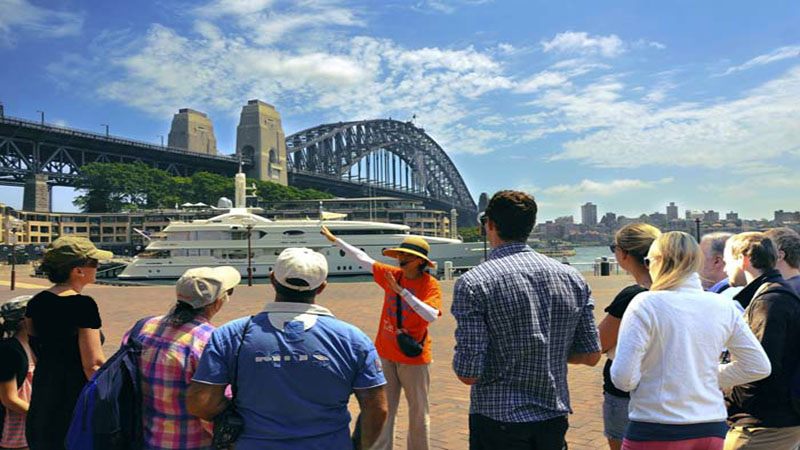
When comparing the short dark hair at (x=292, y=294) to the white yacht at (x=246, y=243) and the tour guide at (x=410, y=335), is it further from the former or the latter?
the white yacht at (x=246, y=243)

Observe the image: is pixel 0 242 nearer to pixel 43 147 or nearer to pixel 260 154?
pixel 43 147

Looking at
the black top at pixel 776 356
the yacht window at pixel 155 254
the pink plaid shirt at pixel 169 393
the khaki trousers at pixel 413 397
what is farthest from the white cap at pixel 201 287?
the yacht window at pixel 155 254

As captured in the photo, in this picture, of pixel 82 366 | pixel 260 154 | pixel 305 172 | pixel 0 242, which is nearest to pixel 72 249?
pixel 82 366

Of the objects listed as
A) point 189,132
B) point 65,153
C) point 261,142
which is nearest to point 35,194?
point 65,153

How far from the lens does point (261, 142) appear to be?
93875mm

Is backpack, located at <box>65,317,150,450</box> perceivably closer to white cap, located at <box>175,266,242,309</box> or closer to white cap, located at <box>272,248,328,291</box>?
white cap, located at <box>175,266,242,309</box>

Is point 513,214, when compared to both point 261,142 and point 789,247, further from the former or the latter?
point 261,142

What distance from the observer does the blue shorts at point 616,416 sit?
9.55 ft

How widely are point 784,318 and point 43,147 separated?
88279 mm

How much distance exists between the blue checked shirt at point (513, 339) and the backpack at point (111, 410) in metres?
1.39

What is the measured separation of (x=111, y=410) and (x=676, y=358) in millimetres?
2308

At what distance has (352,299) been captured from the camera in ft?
54.5

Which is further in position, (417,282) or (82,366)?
(417,282)

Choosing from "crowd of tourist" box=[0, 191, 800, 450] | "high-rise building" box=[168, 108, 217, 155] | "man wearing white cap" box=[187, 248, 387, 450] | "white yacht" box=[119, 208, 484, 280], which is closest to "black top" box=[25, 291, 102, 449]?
"crowd of tourist" box=[0, 191, 800, 450]
